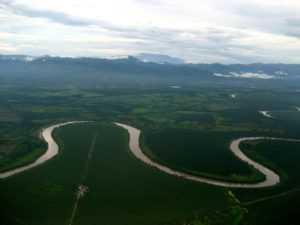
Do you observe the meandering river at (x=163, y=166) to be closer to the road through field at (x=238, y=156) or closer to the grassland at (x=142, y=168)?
the road through field at (x=238, y=156)

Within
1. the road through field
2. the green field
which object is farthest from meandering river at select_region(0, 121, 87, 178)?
the road through field

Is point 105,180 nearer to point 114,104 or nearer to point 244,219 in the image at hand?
point 244,219

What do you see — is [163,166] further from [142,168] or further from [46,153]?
[46,153]

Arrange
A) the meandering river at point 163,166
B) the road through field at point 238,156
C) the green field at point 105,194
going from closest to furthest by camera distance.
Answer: the green field at point 105,194, the road through field at point 238,156, the meandering river at point 163,166

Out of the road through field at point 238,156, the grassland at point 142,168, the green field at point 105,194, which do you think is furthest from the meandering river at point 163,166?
the green field at point 105,194

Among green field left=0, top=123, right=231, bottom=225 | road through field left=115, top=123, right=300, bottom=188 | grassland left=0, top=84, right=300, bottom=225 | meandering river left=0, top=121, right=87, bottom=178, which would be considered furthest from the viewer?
meandering river left=0, top=121, right=87, bottom=178

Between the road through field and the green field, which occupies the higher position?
the road through field

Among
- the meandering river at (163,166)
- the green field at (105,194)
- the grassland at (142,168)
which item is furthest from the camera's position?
the meandering river at (163,166)

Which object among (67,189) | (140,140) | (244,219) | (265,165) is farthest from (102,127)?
(244,219)

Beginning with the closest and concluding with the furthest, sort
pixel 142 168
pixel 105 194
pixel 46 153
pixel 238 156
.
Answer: pixel 105 194, pixel 142 168, pixel 46 153, pixel 238 156

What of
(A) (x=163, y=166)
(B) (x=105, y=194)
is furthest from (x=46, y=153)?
(A) (x=163, y=166)

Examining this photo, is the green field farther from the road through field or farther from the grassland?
the road through field

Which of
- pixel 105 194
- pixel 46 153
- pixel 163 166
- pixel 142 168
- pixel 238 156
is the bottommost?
pixel 105 194

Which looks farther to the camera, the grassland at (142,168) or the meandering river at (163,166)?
the meandering river at (163,166)
